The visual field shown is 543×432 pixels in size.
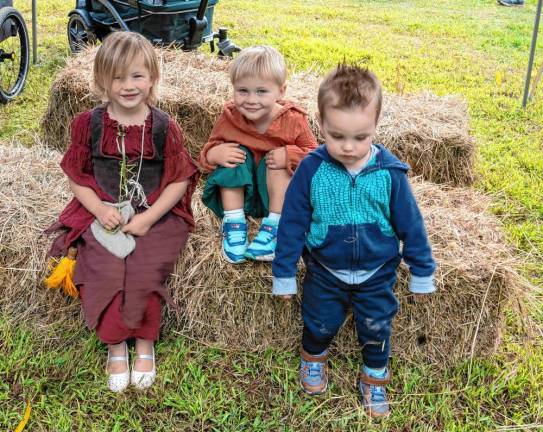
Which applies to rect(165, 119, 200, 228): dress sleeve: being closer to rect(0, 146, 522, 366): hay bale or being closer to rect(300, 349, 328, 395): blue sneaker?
rect(0, 146, 522, 366): hay bale

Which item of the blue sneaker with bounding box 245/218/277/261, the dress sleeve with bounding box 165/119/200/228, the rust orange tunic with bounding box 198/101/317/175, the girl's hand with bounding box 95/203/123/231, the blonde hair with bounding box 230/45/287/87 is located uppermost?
the blonde hair with bounding box 230/45/287/87

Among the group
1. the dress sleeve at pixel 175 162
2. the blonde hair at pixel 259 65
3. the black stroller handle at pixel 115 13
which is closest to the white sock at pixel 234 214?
the dress sleeve at pixel 175 162

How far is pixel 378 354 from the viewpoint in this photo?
99.8 inches

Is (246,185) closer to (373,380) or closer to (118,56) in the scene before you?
(118,56)

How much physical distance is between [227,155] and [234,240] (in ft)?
1.20

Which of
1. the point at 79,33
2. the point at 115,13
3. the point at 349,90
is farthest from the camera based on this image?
the point at 79,33

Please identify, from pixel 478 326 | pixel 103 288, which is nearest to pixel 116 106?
pixel 103 288

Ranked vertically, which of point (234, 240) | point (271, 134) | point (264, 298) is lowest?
point (264, 298)

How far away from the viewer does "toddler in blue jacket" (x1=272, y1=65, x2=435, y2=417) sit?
2148 mm

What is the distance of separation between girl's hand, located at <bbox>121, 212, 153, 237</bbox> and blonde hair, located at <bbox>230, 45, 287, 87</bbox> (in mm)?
701

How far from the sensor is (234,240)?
8.82ft

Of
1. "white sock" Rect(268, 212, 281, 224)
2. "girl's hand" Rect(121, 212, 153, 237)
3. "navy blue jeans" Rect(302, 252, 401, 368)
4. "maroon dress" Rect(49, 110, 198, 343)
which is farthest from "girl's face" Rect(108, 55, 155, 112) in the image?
"navy blue jeans" Rect(302, 252, 401, 368)

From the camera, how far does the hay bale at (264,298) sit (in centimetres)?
268

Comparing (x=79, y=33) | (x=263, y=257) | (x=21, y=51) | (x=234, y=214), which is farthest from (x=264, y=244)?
(x=79, y=33)
